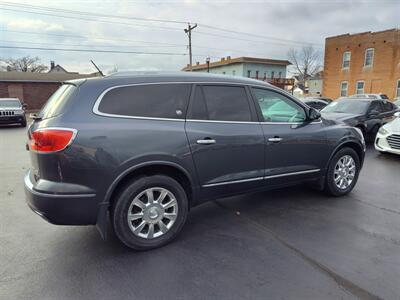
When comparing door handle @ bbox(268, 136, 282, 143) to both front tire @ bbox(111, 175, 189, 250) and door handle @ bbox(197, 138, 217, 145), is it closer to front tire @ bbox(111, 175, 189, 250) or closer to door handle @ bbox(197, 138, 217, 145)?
door handle @ bbox(197, 138, 217, 145)

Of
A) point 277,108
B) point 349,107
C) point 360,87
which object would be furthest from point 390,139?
point 360,87

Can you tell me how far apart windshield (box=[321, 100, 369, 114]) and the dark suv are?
6.66 m

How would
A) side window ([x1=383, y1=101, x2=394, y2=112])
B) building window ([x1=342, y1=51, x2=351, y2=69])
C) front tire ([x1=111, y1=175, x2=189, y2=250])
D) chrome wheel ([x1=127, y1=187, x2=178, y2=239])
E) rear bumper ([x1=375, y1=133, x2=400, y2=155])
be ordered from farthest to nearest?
building window ([x1=342, y1=51, x2=351, y2=69]), side window ([x1=383, y1=101, x2=394, y2=112]), rear bumper ([x1=375, y1=133, x2=400, y2=155]), chrome wheel ([x1=127, y1=187, x2=178, y2=239]), front tire ([x1=111, y1=175, x2=189, y2=250])

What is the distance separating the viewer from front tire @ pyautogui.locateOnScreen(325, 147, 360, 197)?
15.2ft

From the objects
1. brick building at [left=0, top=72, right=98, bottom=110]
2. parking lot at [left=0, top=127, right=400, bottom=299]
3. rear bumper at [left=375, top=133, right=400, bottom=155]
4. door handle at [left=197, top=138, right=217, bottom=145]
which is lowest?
parking lot at [left=0, top=127, right=400, bottom=299]

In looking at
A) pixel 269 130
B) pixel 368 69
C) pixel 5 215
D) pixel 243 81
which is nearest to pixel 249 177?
pixel 269 130

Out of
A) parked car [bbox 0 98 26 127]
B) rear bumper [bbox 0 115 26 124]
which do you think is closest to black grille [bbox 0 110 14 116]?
parked car [bbox 0 98 26 127]

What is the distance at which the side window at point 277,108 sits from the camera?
12.8ft

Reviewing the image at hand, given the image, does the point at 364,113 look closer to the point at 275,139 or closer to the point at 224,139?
the point at 275,139

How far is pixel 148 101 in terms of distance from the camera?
3.14 meters

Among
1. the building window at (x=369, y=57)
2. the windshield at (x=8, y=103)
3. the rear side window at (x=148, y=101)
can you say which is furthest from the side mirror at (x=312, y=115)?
the building window at (x=369, y=57)

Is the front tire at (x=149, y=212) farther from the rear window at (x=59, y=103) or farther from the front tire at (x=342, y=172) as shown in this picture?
the front tire at (x=342, y=172)

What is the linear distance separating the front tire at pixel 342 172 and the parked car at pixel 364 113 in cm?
448

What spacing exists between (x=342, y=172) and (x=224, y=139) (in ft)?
7.96
